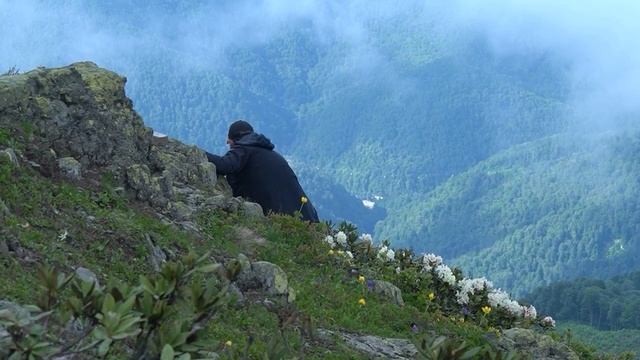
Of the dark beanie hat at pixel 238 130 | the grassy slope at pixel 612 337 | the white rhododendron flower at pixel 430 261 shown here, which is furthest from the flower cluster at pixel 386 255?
the grassy slope at pixel 612 337

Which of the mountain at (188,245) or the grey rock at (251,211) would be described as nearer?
the mountain at (188,245)

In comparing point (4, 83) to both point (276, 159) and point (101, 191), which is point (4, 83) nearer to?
point (101, 191)

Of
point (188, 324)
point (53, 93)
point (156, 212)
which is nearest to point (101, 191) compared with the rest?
point (156, 212)

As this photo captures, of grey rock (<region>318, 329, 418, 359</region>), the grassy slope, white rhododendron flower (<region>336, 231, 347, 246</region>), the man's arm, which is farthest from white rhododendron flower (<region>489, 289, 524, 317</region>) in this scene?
the grassy slope

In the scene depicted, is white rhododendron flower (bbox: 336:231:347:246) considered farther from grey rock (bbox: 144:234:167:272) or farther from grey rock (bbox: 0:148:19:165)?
grey rock (bbox: 0:148:19:165)

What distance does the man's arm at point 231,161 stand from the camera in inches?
580

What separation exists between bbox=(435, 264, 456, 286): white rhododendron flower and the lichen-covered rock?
1.50 m

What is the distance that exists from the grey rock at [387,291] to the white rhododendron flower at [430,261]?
1649mm

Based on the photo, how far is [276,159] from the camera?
15.2 metres

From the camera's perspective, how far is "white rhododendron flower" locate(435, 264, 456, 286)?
42.2 ft

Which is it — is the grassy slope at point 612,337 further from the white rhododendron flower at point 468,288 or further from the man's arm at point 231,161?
the white rhododendron flower at point 468,288

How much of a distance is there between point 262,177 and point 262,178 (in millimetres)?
16

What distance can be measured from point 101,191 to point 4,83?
1.81 metres

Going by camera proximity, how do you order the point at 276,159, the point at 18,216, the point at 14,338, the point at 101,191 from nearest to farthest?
the point at 14,338 < the point at 18,216 < the point at 101,191 < the point at 276,159
